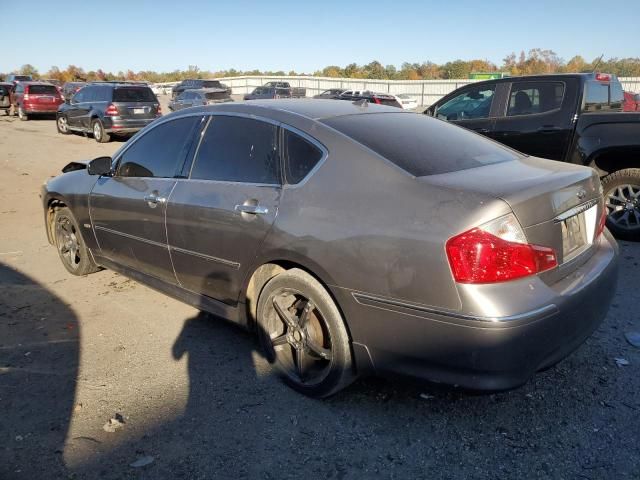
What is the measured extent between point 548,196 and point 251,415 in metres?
1.96

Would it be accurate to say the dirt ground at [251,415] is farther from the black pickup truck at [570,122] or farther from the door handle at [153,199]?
the black pickup truck at [570,122]

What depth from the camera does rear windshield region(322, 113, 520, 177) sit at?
2.77 metres

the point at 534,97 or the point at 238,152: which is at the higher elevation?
the point at 534,97

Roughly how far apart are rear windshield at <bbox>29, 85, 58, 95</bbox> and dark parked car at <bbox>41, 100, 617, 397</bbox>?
24.6 meters

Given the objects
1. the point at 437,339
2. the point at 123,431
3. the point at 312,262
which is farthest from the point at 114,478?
the point at 437,339

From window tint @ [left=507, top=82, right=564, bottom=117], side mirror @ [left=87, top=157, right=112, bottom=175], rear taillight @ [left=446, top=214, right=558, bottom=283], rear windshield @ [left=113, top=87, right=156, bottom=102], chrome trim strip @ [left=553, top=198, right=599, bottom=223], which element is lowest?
rear taillight @ [left=446, top=214, right=558, bottom=283]

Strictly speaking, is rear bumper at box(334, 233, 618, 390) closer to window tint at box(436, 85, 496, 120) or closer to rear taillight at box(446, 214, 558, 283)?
rear taillight at box(446, 214, 558, 283)

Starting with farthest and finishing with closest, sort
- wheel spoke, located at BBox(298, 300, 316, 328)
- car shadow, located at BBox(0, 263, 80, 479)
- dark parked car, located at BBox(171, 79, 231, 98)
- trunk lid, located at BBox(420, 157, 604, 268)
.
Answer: dark parked car, located at BBox(171, 79, 231, 98) < wheel spoke, located at BBox(298, 300, 316, 328) < car shadow, located at BBox(0, 263, 80, 479) < trunk lid, located at BBox(420, 157, 604, 268)

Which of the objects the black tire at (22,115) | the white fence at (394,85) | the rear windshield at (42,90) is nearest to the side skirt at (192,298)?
the rear windshield at (42,90)

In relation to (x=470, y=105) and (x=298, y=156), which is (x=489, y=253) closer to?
(x=298, y=156)

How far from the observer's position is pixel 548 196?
2.51 m

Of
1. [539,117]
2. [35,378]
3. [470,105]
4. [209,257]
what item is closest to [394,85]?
[470,105]

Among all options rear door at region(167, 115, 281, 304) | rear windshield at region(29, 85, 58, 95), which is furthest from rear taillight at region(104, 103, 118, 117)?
rear door at region(167, 115, 281, 304)

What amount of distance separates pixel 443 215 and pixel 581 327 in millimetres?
961
